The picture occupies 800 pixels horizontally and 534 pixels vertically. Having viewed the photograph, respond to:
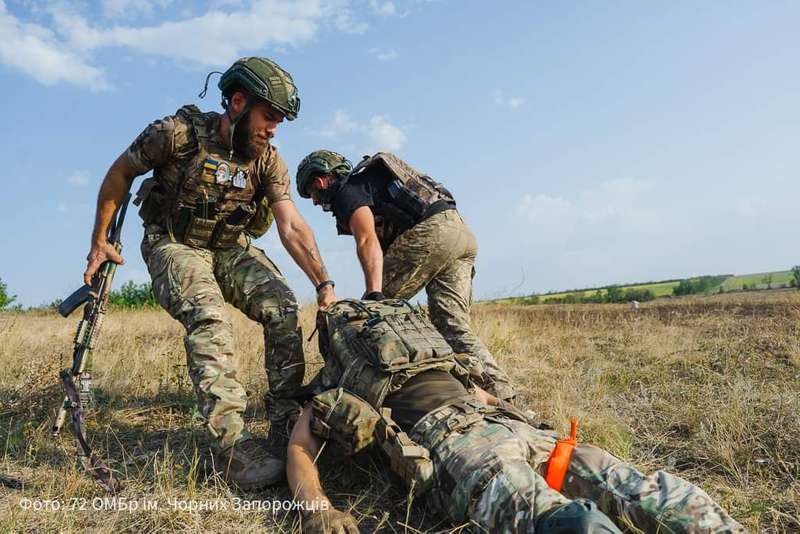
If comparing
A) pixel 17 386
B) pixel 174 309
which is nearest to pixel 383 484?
pixel 174 309

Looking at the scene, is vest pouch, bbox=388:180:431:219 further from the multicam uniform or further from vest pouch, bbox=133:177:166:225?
vest pouch, bbox=133:177:166:225

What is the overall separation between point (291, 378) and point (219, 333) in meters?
0.69

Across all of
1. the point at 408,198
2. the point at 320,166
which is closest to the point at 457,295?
the point at 408,198

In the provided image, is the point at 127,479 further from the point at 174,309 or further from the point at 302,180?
the point at 302,180

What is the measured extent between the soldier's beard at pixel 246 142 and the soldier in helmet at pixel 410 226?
2.35ft

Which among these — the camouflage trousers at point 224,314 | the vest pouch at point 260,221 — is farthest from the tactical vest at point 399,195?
the camouflage trousers at point 224,314

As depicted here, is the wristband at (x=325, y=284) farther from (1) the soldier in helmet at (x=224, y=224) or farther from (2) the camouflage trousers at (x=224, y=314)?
(2) the camouflage trousers at (x=224, y=314)

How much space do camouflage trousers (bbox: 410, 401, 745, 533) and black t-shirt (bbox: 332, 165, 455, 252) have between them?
2.12m

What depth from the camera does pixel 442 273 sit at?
17.0 feet

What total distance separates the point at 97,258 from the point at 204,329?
103cm

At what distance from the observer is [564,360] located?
6.63 metres

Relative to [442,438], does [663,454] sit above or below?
below

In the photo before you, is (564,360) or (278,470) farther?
(564,360)

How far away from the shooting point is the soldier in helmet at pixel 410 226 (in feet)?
15.9
